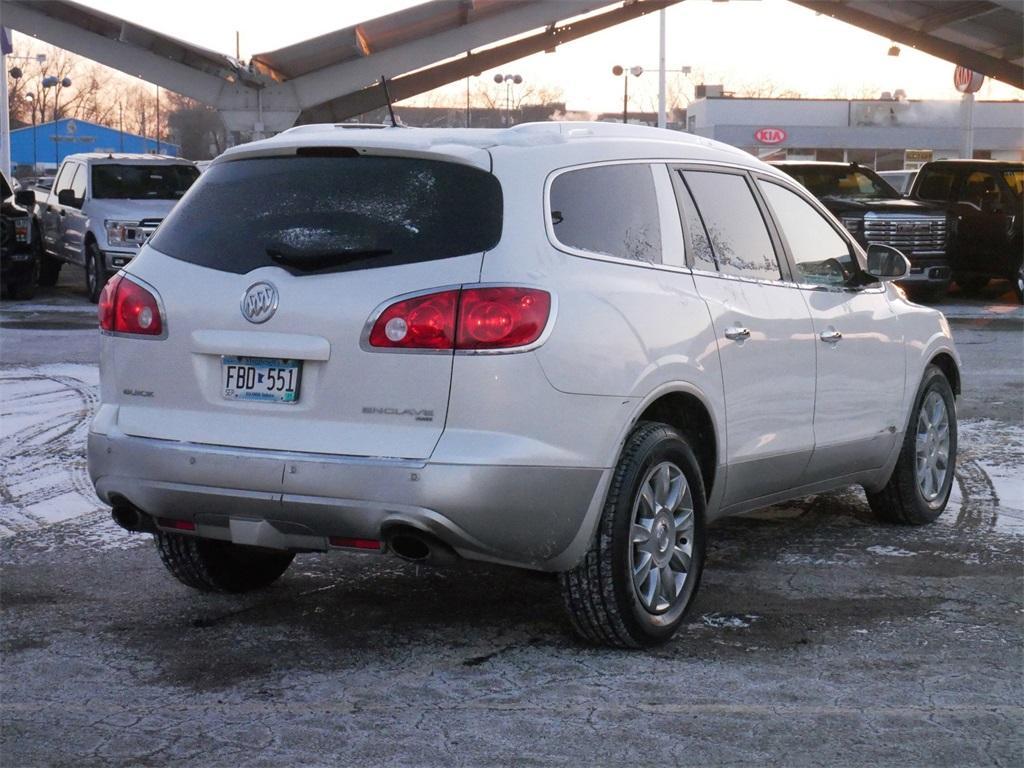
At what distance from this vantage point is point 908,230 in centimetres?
2125

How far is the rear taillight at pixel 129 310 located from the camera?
5258 mm

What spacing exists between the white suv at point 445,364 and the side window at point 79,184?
1559cm

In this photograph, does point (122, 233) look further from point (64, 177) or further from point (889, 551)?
point (889, 551)

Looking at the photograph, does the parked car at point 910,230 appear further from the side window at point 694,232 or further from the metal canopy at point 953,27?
the side window at point 694,232

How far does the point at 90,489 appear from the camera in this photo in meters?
8.13

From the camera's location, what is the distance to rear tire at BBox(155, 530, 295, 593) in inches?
234

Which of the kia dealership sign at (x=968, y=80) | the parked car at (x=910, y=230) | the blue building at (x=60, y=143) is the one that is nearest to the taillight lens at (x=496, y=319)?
the parked car at (x=910, y=230)

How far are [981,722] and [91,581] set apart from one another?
140 inches

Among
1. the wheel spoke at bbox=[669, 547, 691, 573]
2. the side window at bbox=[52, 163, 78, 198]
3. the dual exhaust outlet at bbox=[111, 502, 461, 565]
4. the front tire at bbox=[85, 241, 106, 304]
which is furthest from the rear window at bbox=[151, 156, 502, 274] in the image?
the side window at bbox=[52, 163, 78, 198]

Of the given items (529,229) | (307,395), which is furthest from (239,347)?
(529,229)

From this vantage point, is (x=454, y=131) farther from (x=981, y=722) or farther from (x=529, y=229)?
(x=981, y=722)

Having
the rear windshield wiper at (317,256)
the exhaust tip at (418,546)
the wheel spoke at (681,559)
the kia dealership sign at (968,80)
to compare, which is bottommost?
the wheel spoke at (681,559)

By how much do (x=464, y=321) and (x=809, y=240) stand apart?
8.24 ft

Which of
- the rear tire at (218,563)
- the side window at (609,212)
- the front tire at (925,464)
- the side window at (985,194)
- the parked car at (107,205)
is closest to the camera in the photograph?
the side window at (609,212)
